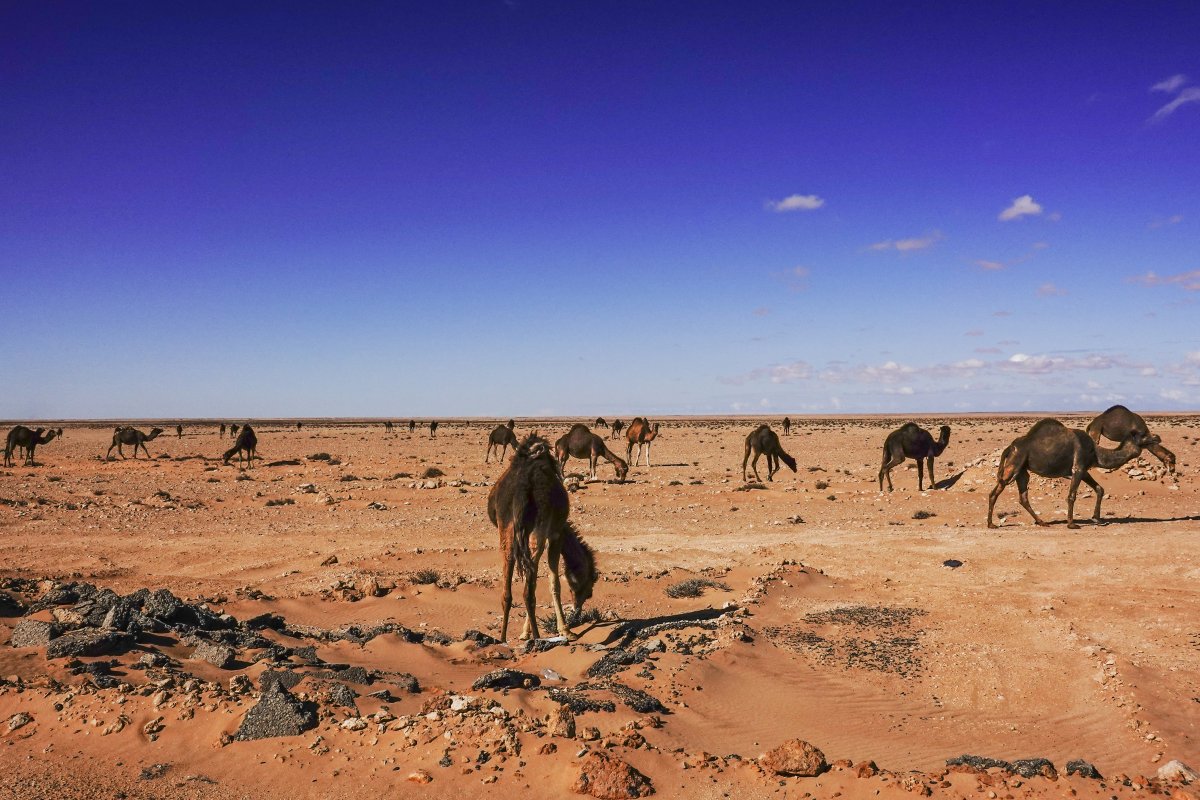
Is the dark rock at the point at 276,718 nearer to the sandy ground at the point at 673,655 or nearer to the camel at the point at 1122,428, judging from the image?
the sandy ground at the point at 673,655

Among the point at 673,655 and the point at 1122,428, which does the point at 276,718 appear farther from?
the point at 1122,428

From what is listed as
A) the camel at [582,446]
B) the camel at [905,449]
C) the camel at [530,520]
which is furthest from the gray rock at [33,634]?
the camel at [905,449]

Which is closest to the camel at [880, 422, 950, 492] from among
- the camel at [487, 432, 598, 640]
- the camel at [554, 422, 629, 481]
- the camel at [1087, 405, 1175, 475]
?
the camel at [1087, 405, 1175, 475]

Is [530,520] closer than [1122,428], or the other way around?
[530,520]

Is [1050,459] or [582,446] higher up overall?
[1050,459]

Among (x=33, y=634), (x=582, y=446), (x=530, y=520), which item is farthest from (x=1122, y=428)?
(x=33, y=634)

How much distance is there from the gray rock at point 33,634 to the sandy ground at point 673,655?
0.18 metres

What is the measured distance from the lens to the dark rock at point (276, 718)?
642cm

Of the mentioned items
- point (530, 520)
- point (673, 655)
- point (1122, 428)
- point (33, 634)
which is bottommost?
point (673, 655)

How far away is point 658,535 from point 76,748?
51.9ft

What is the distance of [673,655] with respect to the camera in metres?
8.87

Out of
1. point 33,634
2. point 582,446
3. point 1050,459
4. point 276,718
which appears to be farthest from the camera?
point 582,446

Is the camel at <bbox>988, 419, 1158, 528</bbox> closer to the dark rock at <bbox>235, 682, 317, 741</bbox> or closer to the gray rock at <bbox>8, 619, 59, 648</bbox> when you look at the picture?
the dark rock at <bbox>235, 682, 317, 741</bbox>

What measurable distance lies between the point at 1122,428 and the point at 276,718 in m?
25.1
